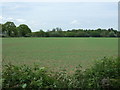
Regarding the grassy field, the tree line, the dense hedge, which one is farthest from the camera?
the grassy field

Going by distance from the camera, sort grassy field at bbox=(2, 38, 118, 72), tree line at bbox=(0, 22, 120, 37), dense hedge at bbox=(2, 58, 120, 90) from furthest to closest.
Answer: grassy field at bbox=(2, 38, 118, 72) < tree line at bbox=(0, 22, 120, 37) < dense hedge at bbox=(2, 58, 120, 90)

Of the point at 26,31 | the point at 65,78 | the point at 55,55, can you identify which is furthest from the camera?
the point at 55,55

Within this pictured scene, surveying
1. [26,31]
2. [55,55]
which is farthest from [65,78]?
[55,55]

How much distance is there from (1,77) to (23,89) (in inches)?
10.6

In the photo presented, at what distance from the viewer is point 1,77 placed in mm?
1713

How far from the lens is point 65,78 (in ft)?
5.80

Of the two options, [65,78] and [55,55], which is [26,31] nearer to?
[55,55]

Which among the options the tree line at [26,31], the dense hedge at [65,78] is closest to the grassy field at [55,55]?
the tree line at [26,31]

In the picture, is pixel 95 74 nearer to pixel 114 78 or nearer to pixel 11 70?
pixel 114 78

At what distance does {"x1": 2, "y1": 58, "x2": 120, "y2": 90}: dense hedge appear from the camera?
5.51 ft

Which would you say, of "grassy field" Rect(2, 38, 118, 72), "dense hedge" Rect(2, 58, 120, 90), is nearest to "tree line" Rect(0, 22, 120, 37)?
"grassy field" Rect(2, 38, 118, 72)

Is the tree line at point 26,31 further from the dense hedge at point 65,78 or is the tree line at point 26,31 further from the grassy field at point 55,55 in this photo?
the dense hedge at point 65,78

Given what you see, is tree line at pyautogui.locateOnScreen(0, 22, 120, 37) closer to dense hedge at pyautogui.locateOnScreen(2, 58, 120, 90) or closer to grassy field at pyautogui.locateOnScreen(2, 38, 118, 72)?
grassy field at pyautogui.locateOnScreen(2, 38, 118, 72)

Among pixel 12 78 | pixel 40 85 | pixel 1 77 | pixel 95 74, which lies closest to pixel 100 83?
pixel 95 74
